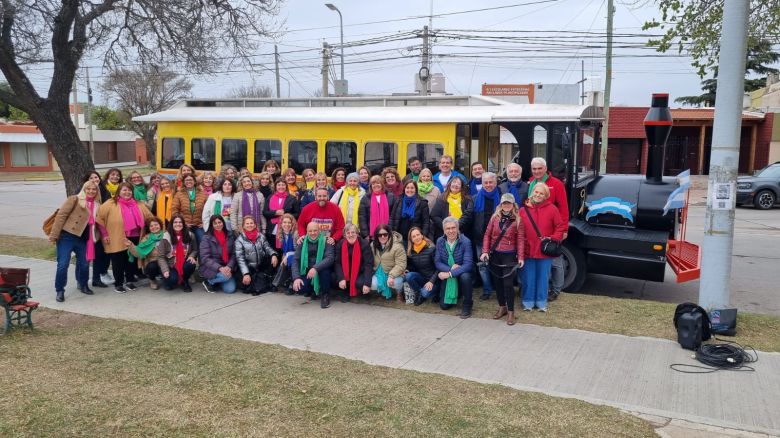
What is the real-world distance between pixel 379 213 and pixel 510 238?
→ 1958 mm

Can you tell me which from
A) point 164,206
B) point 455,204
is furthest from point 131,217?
point 455,204

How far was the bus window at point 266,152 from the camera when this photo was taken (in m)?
11.2

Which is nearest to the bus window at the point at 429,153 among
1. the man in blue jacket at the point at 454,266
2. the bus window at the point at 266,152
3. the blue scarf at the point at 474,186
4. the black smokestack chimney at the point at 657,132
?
the blue scarf at the point at 474,186

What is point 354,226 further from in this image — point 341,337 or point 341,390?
point 341,390

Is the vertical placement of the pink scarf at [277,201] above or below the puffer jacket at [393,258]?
above

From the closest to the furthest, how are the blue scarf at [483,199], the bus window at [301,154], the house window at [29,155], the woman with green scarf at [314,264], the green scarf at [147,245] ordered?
the woman with green scarf at [314,264]
the blue scarf at [483,199]
the green scarf at [147,245]
the bus window at [301,154]
the house window at [29,155]

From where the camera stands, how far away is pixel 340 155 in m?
10.5

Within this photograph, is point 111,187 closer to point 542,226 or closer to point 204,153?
point 204,153

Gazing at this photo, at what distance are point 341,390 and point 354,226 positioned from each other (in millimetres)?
3125

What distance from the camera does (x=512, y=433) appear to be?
14.1 feet

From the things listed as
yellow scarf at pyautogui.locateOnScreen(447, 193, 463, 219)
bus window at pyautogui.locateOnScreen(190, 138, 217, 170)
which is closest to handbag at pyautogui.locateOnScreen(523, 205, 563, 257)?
yellow scarf at pyautogui.locateOnScreen(447, 193, 463, 219)

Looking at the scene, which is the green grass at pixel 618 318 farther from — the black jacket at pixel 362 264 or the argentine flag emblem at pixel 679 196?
the argentine flag emblem at pixel 679 196

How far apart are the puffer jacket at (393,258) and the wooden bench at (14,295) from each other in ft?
12.9

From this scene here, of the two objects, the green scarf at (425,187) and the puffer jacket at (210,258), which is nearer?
the green scarf at (425,187)
